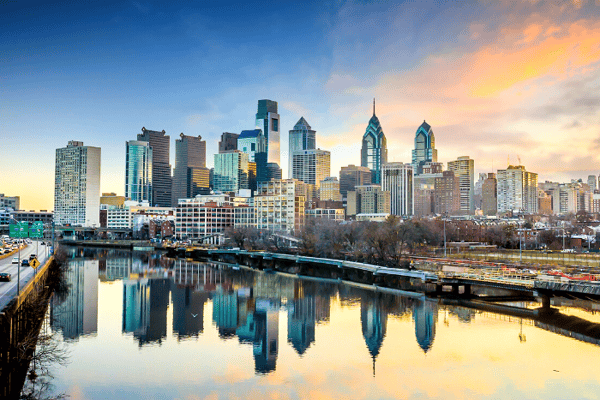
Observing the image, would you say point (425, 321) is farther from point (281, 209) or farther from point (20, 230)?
point (281, 209)

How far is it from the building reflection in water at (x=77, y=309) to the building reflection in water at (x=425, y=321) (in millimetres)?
27322

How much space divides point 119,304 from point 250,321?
1763 centimetres

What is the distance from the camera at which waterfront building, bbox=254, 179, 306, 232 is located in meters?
180

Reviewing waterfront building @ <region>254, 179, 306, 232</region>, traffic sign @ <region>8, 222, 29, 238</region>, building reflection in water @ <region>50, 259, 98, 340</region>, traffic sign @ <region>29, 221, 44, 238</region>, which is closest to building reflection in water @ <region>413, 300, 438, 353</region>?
building reflection in water @ <region>50, 259, 98, 340</region>

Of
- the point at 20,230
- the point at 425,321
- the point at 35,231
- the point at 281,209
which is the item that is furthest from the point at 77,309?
the point at 281,209

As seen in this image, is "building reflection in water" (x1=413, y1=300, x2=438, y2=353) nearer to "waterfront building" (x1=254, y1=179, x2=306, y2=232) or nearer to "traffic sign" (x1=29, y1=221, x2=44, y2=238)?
"traffic sign" (x1=29, y1=221, x2=44, y2=238)

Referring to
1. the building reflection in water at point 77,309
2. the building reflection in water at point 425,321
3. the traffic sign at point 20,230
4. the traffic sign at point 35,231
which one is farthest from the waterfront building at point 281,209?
the traffic sign at point 20,230

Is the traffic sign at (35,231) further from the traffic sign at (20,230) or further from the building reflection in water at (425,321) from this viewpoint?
the building reflection in water at (425,321)

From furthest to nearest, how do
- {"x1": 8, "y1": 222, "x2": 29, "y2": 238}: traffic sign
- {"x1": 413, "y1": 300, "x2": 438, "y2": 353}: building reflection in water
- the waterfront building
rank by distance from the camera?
the waterfront building < {"x1": 8, "y1": 222, "x2": 29, "y2": 238}: traffic sign < {"x1": 413, "y1": 300, "x2": 438, "y2": 353}: building reflection in water

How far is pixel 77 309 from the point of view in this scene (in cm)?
5647

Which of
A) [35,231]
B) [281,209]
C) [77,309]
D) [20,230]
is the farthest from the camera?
[281,209]

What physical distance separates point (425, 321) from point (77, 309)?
34834 mm

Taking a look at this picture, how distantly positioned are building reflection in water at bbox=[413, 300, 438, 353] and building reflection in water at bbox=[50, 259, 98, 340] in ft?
89.6

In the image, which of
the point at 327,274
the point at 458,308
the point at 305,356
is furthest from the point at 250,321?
the point at 327,274
